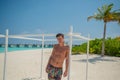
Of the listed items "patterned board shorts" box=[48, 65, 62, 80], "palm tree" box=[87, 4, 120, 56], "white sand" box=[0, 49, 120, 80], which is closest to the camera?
"patterned board shorts" box=[48, 65, 62, 80]

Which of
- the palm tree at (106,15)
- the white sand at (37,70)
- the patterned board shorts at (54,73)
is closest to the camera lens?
the patterned board shorts at (54,73)

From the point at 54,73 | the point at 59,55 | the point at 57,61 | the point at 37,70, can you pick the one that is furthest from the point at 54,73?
the point at 37,70

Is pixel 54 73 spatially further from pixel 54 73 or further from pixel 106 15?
pixel 106 15

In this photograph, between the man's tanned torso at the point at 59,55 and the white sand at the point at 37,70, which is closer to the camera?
the man's tanned torso at the point at 59,55

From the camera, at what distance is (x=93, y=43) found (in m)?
28.5

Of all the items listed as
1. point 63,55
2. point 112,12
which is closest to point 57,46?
point 63,55

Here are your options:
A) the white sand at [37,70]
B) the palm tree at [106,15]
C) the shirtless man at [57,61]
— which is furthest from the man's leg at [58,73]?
the palm tree at [106,15]

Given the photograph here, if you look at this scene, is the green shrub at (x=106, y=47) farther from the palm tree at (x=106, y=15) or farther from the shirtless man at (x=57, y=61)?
the shirtless man at (x=57, y=61)

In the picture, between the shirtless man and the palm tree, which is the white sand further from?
the palm tree

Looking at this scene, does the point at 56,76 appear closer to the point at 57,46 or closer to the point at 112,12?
the point at 57,46

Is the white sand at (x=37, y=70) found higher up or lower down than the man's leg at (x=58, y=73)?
lower down

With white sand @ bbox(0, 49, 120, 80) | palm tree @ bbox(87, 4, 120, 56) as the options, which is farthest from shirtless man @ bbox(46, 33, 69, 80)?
palm tree @ bbox(87, 4, 120, 56)

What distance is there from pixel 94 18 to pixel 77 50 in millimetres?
5666

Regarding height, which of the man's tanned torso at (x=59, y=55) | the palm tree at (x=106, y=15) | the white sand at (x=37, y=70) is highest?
the palm tree at (x=106, y=15)
